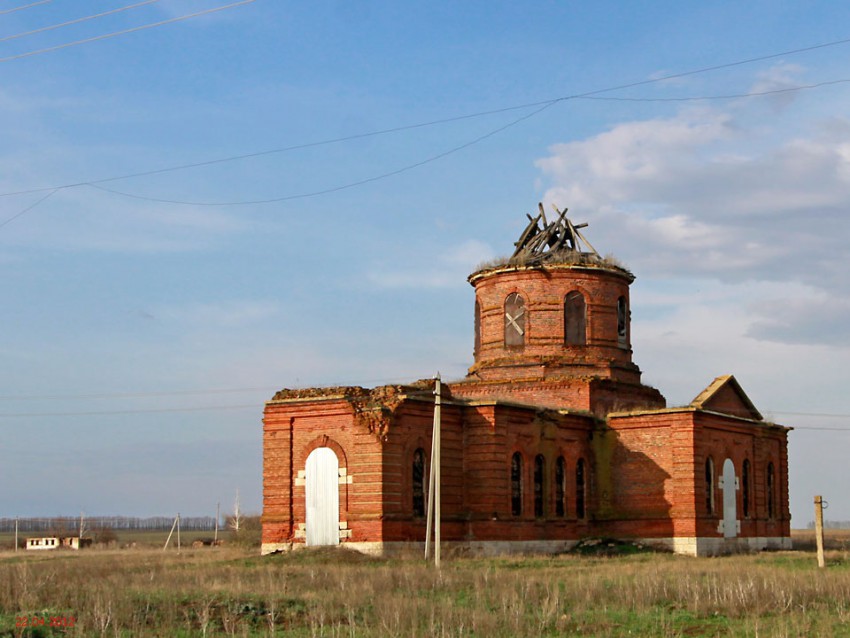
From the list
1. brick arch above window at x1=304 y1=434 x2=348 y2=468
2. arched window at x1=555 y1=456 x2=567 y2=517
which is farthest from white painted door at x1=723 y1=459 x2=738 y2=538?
brick arch above window at x1=304 y1=434 x2=348 y2=468

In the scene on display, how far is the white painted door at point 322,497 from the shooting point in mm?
33094

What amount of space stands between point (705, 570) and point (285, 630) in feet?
42.9

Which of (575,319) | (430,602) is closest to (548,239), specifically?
(575,319)

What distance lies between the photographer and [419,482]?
33844 millimetres

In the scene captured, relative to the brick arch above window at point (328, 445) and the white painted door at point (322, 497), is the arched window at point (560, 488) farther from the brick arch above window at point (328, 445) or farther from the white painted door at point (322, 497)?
the white painted door at point (322, 497)

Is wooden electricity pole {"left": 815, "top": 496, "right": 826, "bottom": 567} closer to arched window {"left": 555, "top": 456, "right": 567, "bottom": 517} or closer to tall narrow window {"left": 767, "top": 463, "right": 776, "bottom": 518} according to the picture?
arched window {"left": 555, "top": 456, "right": 567, "bottom": 517}

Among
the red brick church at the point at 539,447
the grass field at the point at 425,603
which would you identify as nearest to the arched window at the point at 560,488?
the red brick church at the point at 539,447

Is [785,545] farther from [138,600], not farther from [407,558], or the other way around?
[138,600]

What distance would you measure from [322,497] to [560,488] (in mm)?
8736

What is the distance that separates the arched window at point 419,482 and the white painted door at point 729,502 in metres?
11.6

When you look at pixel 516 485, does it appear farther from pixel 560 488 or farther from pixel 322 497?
pixel 322 497

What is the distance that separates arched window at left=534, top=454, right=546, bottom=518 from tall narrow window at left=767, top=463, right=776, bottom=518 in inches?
426

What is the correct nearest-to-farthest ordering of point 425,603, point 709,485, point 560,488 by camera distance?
1. point 425,603
2. point 560,488
3. point 709,485

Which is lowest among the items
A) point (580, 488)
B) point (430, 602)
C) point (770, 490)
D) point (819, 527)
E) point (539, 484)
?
point (430, 602)
